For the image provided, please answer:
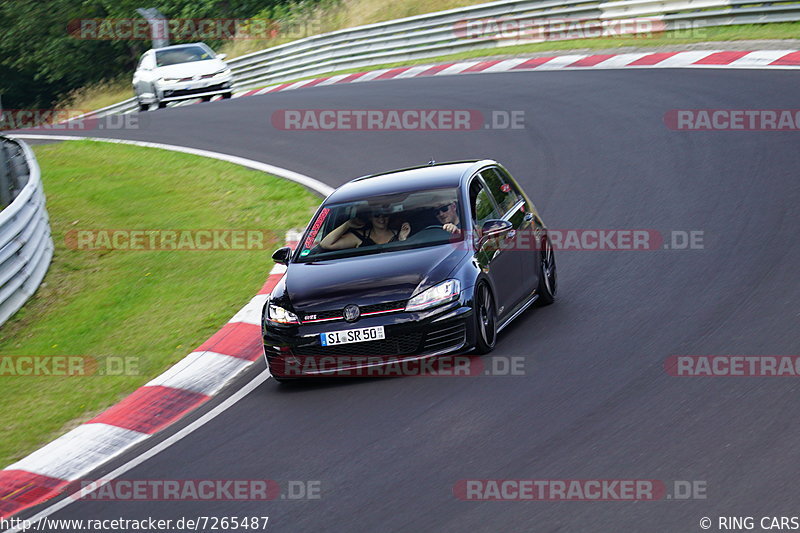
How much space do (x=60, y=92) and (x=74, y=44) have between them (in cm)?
655

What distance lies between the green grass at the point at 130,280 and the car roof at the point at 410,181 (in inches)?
79.6

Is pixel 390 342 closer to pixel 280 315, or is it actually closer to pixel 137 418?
pixel 280 315

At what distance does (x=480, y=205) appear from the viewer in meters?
10.2

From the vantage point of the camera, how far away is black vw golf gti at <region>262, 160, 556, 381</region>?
8.92 meters

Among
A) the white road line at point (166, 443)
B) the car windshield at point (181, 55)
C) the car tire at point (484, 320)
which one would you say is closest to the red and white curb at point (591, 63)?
the car windshield at point (181, 55)

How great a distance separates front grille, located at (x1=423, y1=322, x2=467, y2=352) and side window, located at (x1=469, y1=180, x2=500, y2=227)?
127 centimetres

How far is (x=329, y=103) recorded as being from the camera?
76.5 feet

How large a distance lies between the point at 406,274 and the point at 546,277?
6.78 feet

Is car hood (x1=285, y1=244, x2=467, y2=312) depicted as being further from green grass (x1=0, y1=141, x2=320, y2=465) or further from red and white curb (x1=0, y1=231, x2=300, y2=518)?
green grass (x1=0, y1=141, x2=320, y2=465)

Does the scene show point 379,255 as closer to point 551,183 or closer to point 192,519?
point 192,519

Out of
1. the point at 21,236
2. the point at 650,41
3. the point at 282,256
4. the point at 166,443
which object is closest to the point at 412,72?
the point at 650,41

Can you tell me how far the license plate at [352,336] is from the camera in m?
8.86

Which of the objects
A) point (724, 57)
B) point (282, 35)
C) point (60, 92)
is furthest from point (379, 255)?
point (60, 92)

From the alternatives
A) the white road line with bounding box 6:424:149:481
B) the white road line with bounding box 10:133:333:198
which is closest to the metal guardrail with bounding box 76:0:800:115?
the white road line with bounding box 10:133:333:198
